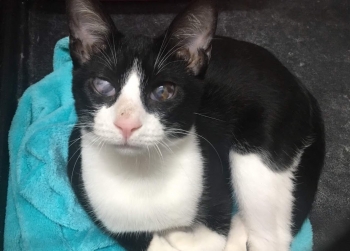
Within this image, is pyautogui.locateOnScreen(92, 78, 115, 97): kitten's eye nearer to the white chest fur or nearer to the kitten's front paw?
the white chest fur

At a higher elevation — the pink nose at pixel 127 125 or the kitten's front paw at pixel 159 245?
the pink nose at pixel 127 125

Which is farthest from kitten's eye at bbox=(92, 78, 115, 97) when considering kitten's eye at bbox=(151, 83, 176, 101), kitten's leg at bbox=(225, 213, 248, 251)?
kitten's leg at bbox=(225, 213, 248, 251)

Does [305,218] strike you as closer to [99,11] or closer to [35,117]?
[99,11]

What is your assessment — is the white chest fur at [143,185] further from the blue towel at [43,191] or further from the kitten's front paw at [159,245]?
the blue towel at [43,191]

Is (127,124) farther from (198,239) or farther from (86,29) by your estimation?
(198,239)

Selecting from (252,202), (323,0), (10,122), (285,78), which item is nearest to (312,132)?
(285,78)

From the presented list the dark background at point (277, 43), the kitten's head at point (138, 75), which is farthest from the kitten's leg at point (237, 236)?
the kitten's head at point (138, 75)

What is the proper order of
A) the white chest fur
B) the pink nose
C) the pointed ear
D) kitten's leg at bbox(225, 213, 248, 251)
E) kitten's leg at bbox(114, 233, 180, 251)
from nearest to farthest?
1. the pink nose
2. the pointed ear
3. the white chest fur
4. kitten's leg at bbox(114, 233, 180, 251)
5. kitten's leg at bbox(225, 213, 248, 251)

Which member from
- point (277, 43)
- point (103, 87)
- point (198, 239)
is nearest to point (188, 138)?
point (103, 87)

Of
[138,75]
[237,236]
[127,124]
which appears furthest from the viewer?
[237,236]
